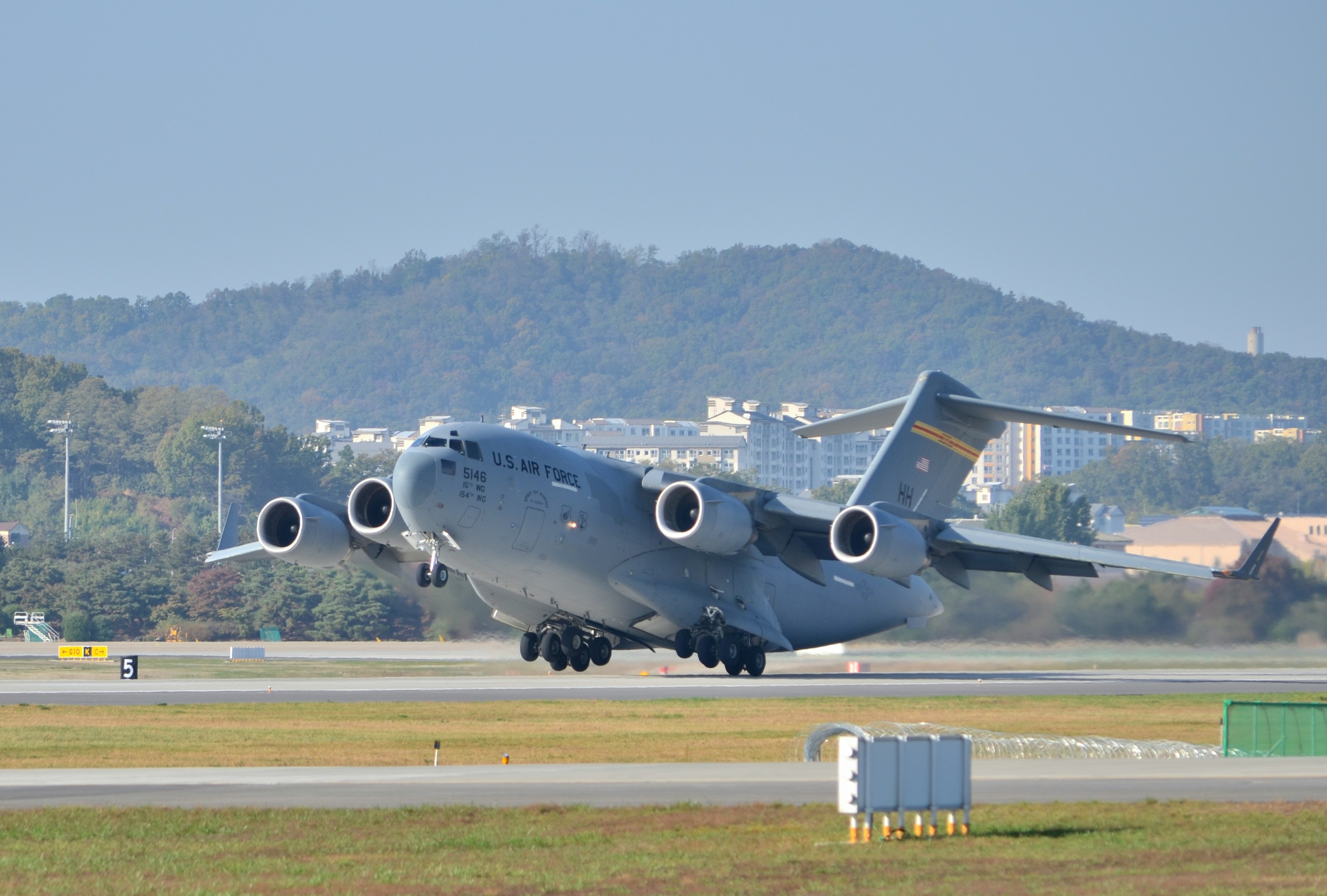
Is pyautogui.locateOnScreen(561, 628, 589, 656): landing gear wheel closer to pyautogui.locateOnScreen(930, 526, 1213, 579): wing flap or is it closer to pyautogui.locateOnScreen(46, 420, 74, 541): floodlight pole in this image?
pyautogui.locateOnScreen(930, 526, 1213, 579): wing flap

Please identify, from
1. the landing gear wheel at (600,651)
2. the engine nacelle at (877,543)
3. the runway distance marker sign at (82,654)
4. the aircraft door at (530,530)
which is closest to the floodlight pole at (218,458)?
the runway distance marker sign at (82,654)

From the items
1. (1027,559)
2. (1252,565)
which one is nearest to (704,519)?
(1027,559)

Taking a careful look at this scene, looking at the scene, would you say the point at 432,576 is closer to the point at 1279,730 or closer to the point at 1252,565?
the point at 1279,730

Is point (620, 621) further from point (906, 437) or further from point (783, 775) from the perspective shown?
point (783, 775)

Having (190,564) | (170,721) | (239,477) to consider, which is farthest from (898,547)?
(239,477)

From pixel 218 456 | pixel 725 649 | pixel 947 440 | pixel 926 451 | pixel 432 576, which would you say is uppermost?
pixel 218 456

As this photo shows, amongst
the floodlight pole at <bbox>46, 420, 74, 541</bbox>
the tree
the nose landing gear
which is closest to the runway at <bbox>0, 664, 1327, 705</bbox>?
the nose landing gear
